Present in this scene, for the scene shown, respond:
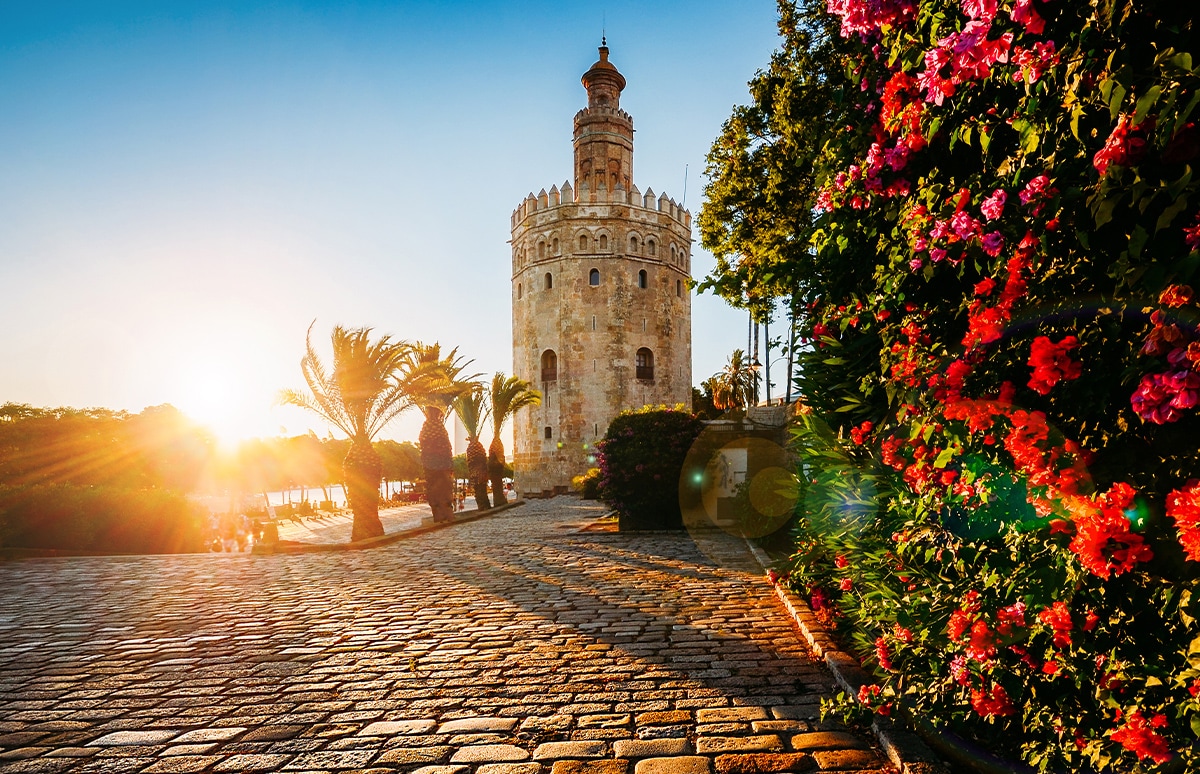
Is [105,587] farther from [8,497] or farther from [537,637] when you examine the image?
[8,497]

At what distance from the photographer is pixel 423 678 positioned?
14.7 feet

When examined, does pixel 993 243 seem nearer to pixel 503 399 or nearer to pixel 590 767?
pixel 590 767

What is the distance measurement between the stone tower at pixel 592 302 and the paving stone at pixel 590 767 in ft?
106

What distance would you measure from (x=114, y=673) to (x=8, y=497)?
42.3 feet

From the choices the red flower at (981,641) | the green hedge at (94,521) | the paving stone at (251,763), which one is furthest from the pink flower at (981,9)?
the green hedge at (94,521)

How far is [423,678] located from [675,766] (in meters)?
2.08

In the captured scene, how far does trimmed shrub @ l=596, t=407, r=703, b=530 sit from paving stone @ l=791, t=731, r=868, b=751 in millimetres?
9934

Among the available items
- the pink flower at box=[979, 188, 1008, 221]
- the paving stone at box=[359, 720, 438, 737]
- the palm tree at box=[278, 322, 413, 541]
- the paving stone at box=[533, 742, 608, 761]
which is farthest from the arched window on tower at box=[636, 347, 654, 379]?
the pink flower at box=[979, 188, 1008, 221]

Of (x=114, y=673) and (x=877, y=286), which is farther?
(x=114, y=673)

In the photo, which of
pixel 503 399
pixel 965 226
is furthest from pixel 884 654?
pixel 503 399

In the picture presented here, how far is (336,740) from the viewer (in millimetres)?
3514

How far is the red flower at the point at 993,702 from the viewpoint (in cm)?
265

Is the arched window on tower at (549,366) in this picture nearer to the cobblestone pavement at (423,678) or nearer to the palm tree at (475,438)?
the palm tree at (475,438)

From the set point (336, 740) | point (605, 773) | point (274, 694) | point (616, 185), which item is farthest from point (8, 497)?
point (616, 185)
